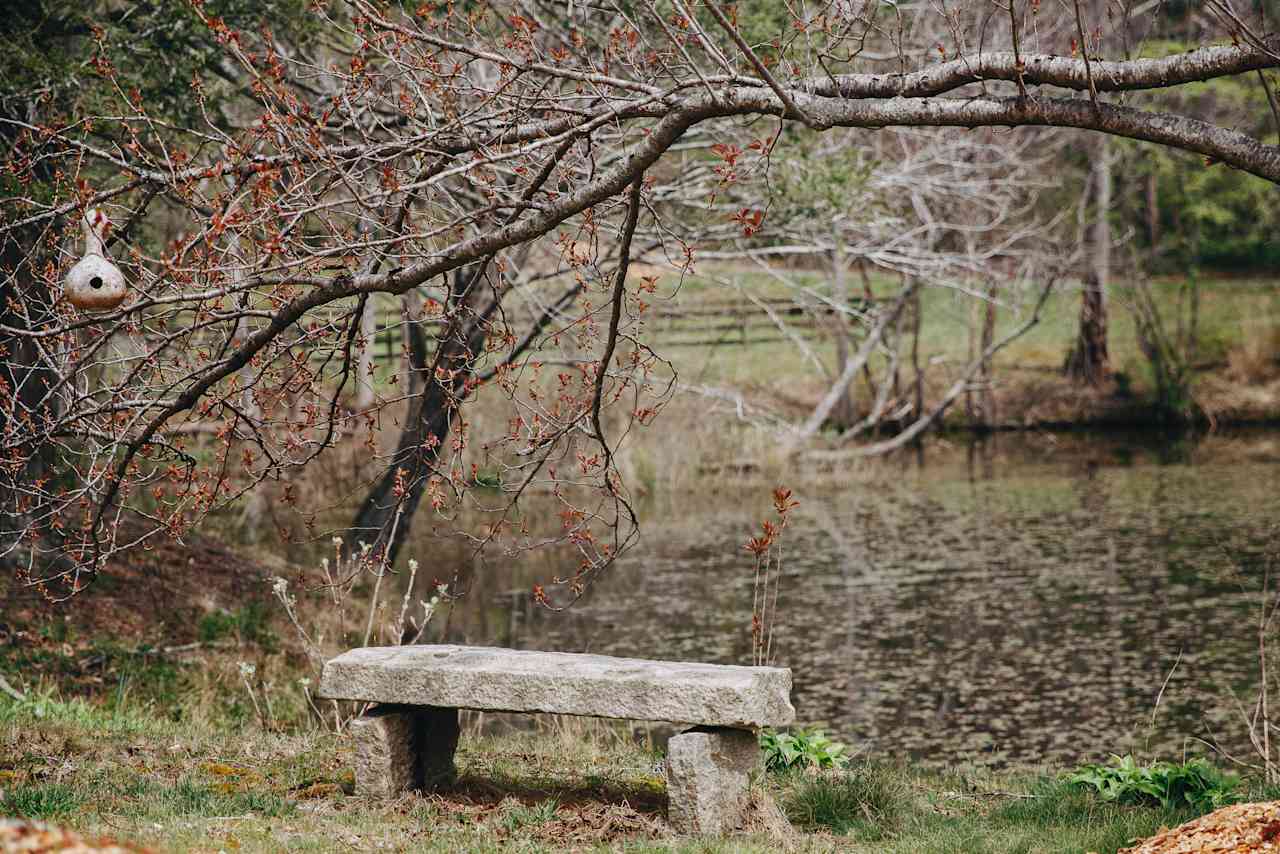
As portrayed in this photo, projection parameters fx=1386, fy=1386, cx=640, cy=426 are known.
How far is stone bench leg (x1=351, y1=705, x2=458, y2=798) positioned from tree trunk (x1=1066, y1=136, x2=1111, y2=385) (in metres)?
22.3

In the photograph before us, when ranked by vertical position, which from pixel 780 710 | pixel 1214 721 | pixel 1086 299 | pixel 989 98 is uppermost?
pixel 1086 299

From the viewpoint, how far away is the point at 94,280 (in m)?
5.49

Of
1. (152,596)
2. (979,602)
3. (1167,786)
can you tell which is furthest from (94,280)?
(979,602)

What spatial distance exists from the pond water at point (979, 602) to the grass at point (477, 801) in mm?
2576

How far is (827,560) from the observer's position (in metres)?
17.2

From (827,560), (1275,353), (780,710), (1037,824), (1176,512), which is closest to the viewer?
(780,710)

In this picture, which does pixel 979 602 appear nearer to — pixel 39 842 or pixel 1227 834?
pixel 1227 834

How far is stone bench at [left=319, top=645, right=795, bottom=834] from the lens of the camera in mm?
5887

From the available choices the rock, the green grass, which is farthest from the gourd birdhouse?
the green grass

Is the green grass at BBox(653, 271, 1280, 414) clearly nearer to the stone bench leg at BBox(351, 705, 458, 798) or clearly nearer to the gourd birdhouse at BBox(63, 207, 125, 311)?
the stone bench leg at BBox(351, 705, 458, 798)

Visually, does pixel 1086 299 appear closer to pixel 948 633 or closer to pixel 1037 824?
pixel 948 633

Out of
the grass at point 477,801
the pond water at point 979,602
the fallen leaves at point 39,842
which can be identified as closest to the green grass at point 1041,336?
the pond water at point 979,602

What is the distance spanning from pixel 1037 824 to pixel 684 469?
1535cm

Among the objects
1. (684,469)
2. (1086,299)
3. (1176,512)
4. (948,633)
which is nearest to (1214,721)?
(948,633)
